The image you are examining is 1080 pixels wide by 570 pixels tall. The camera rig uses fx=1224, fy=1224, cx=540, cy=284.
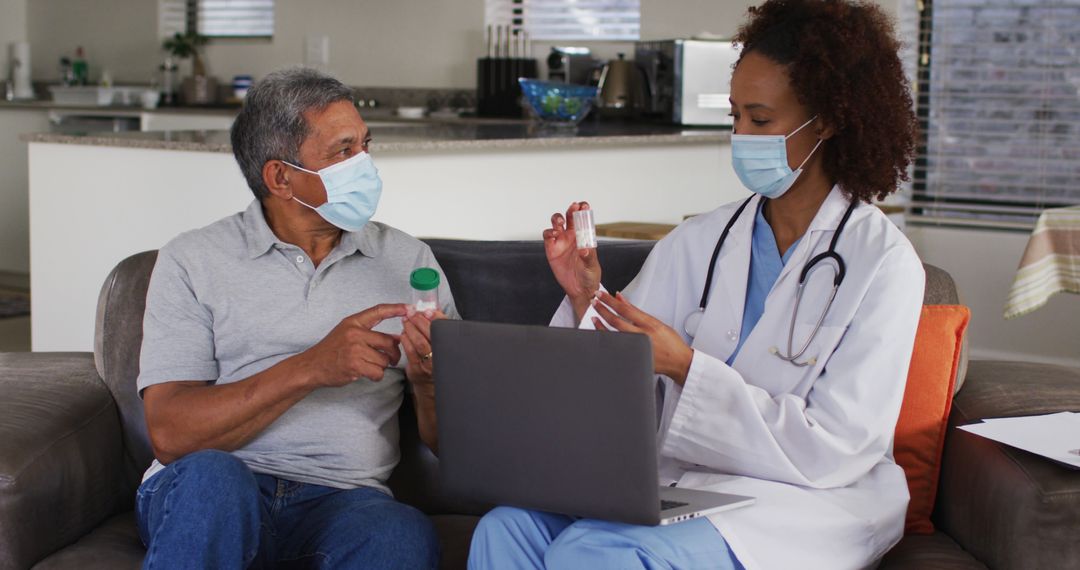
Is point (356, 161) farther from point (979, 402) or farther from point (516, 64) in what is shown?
point (516, 64)

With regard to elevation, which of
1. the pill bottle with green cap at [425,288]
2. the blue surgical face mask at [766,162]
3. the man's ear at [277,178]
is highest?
the blue surgical face mask at [766,162]

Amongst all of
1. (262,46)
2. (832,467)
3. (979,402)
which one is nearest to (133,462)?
(832,467)

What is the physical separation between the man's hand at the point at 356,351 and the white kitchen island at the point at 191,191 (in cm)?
148

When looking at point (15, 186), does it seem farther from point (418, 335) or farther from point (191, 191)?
point (418, 335)

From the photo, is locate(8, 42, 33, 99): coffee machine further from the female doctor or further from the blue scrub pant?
the blue scrub pant

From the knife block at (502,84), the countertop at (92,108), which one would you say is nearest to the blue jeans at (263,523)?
the knife block at (502,84)

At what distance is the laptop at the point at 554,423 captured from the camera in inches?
57.5

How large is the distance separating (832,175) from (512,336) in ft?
2.12

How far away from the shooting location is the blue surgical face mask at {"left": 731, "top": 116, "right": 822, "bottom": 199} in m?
1.85

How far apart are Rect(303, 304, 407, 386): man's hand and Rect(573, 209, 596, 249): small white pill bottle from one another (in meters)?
0.31

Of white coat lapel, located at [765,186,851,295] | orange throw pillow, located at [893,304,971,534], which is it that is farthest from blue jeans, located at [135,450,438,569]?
orange throw pillow, located at [893,304,971,534]

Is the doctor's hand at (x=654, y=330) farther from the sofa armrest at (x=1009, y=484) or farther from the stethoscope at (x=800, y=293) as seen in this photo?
the sofa armrest at (x=1009, y=484)

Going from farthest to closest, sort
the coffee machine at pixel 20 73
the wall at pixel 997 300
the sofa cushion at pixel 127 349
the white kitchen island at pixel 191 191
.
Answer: the coffee machine at pixel 20 73 < the wall at pixel 997 300 < the white kitchen island at pixel 191 191 < the sofa cushion at pixel 127 349

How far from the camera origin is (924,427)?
1.94 metres
